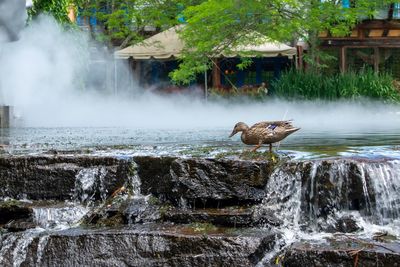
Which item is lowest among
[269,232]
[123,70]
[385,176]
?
[269,232]

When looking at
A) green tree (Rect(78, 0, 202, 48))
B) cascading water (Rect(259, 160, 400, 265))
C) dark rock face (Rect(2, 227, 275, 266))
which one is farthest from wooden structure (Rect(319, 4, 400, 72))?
dark rock face (Rect(2, 227, 275, 266))

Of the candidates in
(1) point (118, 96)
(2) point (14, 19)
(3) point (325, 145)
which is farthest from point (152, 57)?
(3) point (325, 145)

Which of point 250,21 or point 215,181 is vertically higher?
point 250,21

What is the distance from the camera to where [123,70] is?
24.6 metres

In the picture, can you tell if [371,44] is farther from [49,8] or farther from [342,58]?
[49,8]

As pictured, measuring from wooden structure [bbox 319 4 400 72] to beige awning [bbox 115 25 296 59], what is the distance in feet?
7.76

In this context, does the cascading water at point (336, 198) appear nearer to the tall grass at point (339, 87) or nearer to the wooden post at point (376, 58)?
the tall grass at point (339, 87)

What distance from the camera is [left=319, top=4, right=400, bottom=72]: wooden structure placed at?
21422 millimetres

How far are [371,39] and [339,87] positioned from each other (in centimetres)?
517

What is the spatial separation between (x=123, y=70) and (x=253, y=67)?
468cm

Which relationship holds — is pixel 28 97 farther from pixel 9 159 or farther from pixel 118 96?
pixel 9 159

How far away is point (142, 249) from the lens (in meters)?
5.27

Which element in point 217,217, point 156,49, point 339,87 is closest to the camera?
point 217,217

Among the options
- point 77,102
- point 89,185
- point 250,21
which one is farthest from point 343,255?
point 77,102
